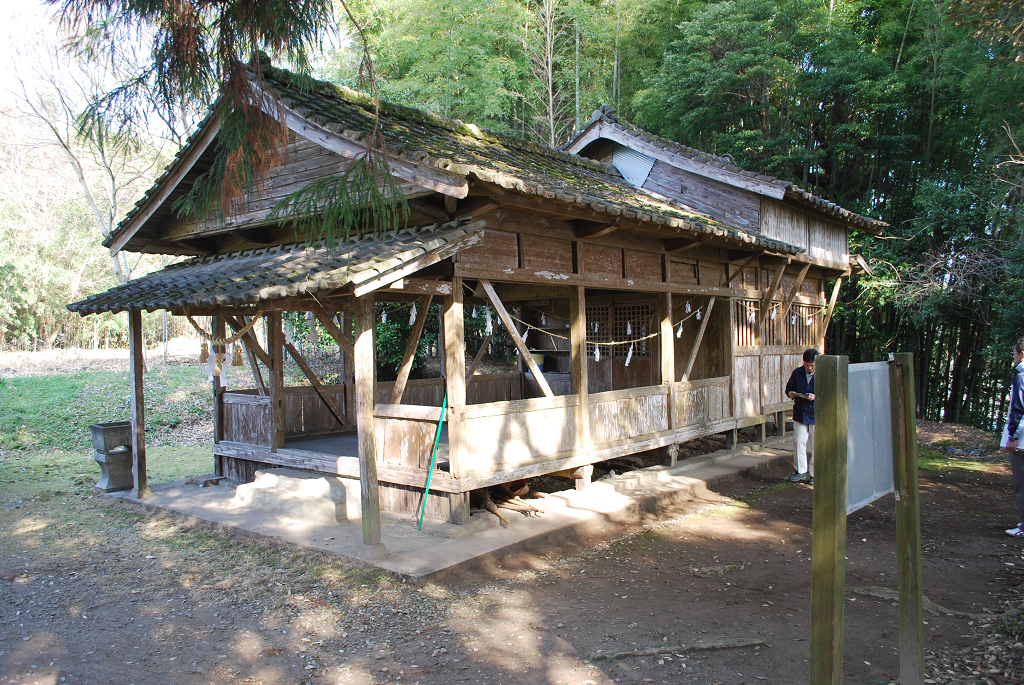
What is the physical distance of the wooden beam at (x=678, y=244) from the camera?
932 cm

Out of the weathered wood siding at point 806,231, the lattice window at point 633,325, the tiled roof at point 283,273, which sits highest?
the weathered wood siding at point 806,231

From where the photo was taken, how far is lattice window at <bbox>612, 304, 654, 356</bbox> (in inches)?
450

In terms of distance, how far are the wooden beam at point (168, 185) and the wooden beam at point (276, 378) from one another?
7.32 feet

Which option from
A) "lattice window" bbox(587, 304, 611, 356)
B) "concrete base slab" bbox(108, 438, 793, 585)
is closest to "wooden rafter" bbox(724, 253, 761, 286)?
"lattice window" bbox(587, 304, 611, 356)

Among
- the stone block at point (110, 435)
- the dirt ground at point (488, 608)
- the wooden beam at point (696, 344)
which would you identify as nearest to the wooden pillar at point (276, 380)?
the dirt ground at point (488, 608)

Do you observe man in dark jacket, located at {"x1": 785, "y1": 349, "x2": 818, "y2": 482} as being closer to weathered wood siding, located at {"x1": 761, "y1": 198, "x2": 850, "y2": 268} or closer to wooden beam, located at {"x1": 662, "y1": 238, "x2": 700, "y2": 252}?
wooden beam, located at {"x1": 662, "y1": 238, "x2": 700, "y2": 252}

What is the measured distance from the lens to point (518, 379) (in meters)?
12.5

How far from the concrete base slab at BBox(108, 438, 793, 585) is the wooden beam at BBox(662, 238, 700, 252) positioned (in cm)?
325

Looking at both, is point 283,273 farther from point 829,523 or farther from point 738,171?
point 738,171

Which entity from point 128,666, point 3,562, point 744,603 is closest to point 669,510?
point 744,603

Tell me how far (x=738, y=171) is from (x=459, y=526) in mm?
8240

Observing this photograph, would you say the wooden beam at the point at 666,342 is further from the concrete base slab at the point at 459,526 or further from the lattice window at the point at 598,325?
the lattice window at the point at 598,325

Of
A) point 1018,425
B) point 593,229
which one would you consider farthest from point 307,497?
point 1018,425

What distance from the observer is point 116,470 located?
8.62 meters
